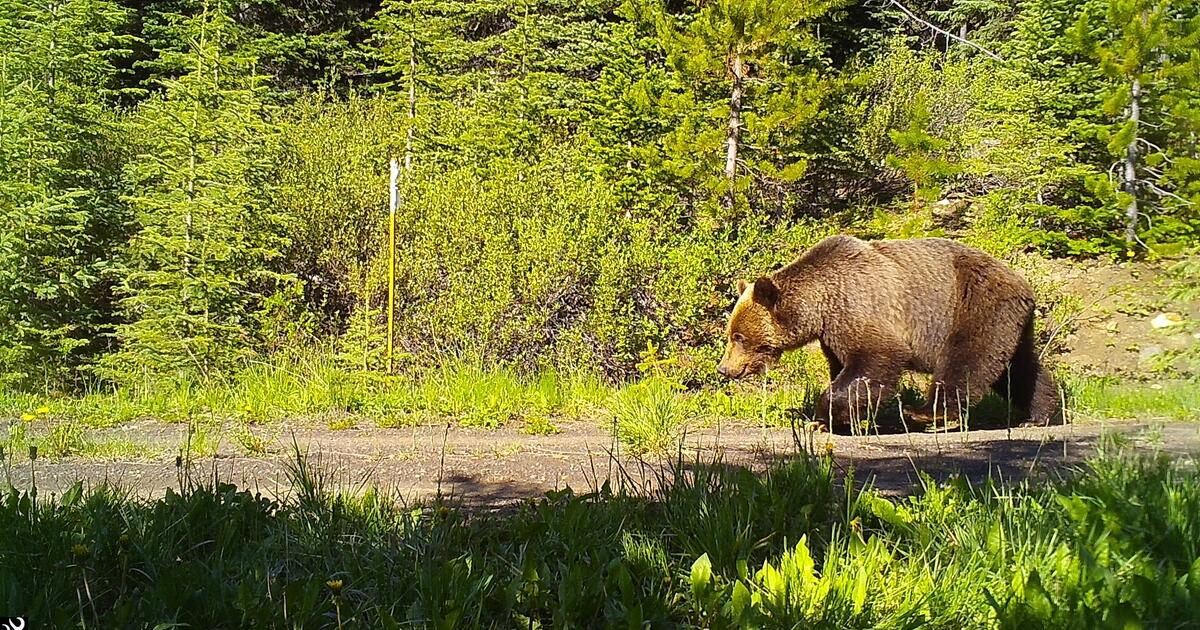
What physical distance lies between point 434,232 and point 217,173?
81.0 inches

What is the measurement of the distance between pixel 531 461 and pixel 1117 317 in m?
8.14

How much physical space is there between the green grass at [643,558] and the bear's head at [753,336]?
3.17 metres

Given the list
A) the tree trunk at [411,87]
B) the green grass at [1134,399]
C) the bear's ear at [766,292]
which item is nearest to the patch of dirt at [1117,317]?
the green grass at [1134,399]

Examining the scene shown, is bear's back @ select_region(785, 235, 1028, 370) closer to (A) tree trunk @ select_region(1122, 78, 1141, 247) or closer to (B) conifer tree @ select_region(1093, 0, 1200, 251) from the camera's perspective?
(B) conifer tree @ select_region(1093, 0, 1200, 251)

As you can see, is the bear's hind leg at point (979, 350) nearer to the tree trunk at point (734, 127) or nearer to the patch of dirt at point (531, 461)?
the patch of dirt at point (531, 461)

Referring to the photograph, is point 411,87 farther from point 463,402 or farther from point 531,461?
point 531,461

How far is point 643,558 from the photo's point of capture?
2.57m

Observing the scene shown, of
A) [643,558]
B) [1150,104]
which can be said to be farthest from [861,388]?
[1150,104]

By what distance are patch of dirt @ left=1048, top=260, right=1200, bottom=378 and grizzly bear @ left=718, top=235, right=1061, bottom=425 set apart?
310cm

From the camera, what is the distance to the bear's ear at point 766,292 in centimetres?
621

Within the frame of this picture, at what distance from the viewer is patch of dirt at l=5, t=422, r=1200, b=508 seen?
12.5ft

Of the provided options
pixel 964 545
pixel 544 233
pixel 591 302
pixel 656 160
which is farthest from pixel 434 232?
pixel 964 545

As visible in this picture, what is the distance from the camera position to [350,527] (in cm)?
287

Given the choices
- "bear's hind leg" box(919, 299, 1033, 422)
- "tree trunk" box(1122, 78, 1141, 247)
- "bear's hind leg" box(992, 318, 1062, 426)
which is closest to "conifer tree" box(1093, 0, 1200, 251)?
"tree trunk" box(1122, 78, 1141, 247)
